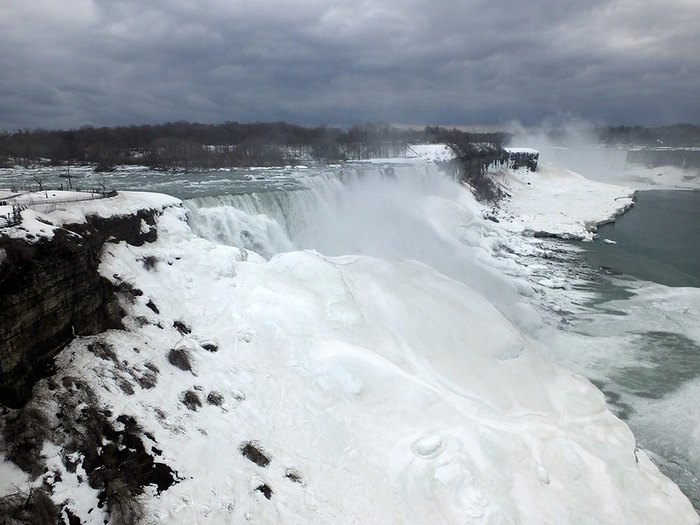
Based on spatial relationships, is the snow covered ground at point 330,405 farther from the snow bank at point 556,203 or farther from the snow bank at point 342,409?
the snow bank at point 556,203

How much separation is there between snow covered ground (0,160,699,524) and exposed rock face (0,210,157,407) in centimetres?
39

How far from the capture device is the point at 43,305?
27.1 feet

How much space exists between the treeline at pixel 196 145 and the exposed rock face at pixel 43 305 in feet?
130

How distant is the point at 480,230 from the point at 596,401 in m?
24.2

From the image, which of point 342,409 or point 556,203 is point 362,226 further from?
point 556,203

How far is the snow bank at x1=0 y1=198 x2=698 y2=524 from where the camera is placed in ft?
26.8

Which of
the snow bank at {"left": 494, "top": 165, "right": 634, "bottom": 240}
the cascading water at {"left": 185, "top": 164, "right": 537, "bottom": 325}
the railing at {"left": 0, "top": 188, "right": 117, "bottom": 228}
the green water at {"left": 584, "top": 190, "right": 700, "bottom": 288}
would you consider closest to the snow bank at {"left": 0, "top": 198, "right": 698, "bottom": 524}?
the railing at {"left": 0, "top": 188, "right": 117, "bottom": 228}

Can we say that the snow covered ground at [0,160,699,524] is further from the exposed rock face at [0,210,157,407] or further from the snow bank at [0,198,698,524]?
the exposed rock face at [0,210,157,407]

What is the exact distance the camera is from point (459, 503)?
8641mm

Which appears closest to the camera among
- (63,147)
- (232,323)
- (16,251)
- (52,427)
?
(52,427)

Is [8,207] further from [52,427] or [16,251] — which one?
[52,427]

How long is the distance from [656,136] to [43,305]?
19028 centimetres

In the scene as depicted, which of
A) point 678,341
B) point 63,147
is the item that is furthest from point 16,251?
point 63,147

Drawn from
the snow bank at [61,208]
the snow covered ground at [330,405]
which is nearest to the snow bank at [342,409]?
the snow covered ground at [330,405]
